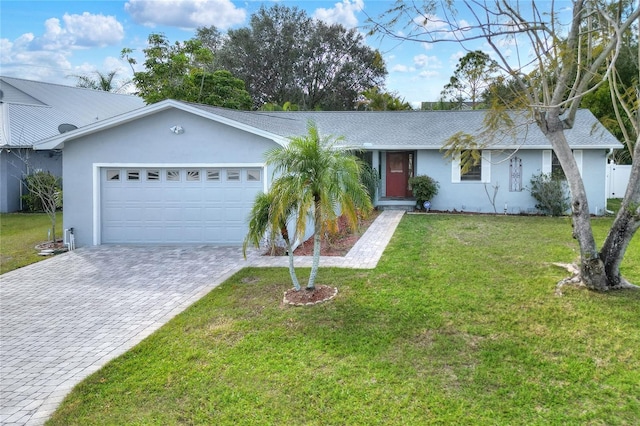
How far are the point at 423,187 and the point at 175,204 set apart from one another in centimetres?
919

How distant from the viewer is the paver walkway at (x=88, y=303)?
511cm

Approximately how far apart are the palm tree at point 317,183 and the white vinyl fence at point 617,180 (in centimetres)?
1982

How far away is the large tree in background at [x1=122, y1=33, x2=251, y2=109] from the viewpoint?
25969 millimetres

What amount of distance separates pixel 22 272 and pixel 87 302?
10.5 feet

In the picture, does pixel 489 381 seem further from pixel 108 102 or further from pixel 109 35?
pixel 108 102

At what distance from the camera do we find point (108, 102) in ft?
96.5

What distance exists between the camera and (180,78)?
26047 millimetres

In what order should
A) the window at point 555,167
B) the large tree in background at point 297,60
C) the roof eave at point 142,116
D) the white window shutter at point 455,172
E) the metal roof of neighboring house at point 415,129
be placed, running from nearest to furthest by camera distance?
the roof eave at point 142,116, the metal roof of neighboring house at point 415,129, the window at point 555,167, the white window shutter at point 455,172, the large tree in background at point 297,60

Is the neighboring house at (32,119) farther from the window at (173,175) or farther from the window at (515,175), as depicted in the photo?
the window at (515,175)

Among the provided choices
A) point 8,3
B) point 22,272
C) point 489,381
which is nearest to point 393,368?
point 489,381

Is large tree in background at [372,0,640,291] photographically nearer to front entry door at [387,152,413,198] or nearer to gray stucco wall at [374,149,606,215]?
gray stucco wall at [374,149,606,215]

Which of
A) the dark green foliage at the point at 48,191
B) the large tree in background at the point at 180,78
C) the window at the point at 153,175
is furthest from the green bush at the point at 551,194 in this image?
the large tree in background at the point at 180,78

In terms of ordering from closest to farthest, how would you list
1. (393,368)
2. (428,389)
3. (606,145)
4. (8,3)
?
(428,389), (393,368), (8,3), (606,145)

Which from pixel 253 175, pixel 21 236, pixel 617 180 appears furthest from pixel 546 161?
pixel 21 236
